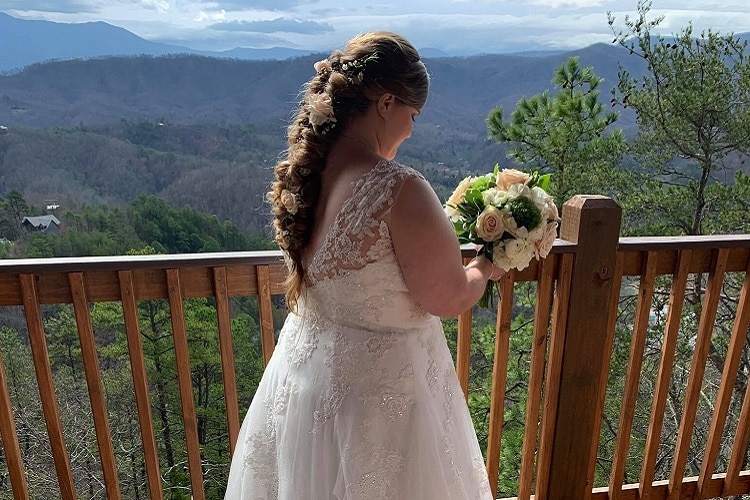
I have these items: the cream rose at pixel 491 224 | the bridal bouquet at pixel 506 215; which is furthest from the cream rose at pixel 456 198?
the cream rose at pixel 491 224

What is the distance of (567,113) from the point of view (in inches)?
215

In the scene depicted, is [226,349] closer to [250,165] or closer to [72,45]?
[250,165]

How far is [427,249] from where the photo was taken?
4.12ft

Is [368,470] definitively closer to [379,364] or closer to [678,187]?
[379,364]

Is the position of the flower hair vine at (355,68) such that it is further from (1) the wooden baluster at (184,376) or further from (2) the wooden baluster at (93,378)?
(2) the wooden baluster at (93,378)

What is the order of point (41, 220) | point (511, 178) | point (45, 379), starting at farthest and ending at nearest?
point (41, 220)
point (45, 379)
point (511, 178)

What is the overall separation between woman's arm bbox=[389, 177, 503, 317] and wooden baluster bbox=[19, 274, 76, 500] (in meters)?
1.11

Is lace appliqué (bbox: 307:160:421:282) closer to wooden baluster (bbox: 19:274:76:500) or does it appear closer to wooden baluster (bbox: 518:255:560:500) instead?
wooden baluster (bbox: 518:255:560:500)

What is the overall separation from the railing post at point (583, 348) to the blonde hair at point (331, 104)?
813 mm

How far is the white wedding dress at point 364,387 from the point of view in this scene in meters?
1.33

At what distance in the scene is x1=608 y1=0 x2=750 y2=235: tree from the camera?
571 cm

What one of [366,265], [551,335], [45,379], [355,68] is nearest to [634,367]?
[551,335]

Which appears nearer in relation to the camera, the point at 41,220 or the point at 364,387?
the point at 364,387

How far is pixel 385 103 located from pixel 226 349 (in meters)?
0.96
